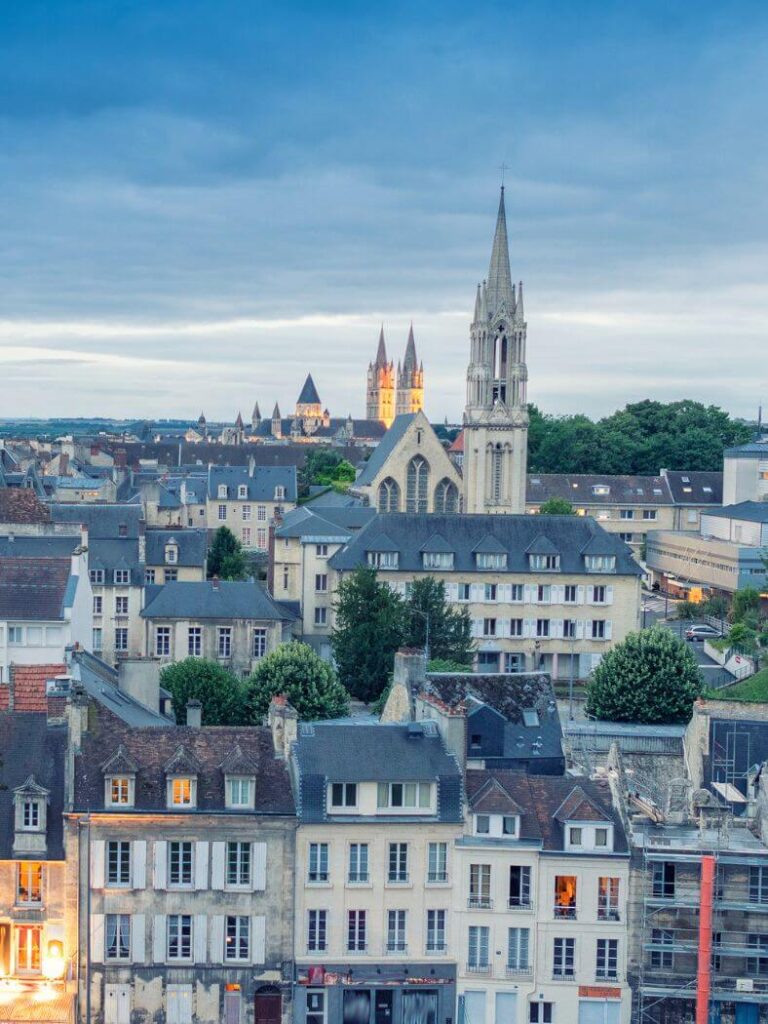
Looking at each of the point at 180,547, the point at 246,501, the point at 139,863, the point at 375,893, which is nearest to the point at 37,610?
the point at 139,863

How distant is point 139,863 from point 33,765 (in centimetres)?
407

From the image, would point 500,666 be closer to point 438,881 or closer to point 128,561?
point 128,561

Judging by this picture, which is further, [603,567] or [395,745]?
[603,567]

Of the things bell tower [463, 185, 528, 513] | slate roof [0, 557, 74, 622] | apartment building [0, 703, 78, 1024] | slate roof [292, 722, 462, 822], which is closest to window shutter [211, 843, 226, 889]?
slate roof [292, 722, 462, 822]

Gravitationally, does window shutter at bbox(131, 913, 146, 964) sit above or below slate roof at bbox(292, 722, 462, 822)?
below

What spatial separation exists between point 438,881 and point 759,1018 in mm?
9488

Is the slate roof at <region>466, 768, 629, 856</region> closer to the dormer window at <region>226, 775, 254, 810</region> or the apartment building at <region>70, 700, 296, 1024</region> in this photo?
the apartment building at <region>70, 700, 296, 1024</region>

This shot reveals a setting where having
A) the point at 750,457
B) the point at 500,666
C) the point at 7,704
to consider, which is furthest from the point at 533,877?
the point at 750,457

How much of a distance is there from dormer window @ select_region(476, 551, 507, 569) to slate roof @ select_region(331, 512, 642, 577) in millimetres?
236

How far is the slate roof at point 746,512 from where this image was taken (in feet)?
385

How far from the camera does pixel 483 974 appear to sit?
41562mm

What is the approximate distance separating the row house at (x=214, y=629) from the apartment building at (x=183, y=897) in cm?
3908

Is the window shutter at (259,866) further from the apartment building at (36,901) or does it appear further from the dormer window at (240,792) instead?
A: the apartment building at (36,901)

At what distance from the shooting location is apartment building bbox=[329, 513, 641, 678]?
276 ft
